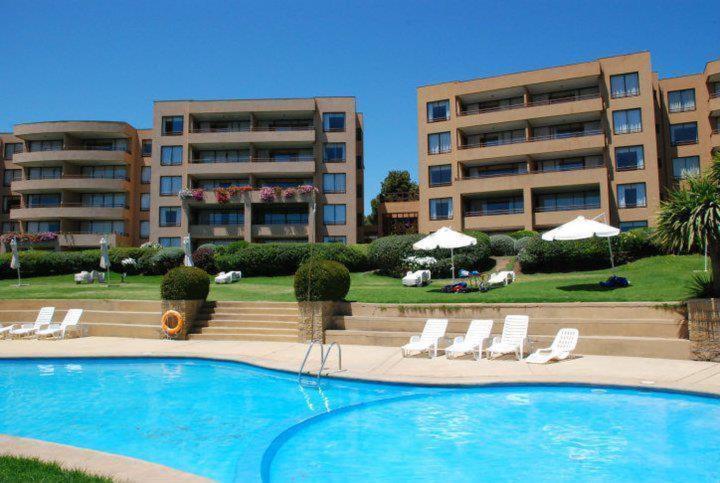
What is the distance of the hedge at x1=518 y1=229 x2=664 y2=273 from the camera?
86.1 ft

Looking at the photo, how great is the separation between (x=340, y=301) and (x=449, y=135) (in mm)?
32641

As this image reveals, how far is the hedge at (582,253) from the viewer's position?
26.2m

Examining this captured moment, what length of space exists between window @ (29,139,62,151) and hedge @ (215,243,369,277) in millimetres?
33399

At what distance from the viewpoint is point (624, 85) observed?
42844 mm

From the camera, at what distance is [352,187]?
50969 millimetres

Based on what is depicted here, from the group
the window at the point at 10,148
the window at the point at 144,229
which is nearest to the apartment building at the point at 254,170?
the window at the point at 144,229

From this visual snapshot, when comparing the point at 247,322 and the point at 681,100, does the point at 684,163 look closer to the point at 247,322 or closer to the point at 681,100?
the point at 681,100

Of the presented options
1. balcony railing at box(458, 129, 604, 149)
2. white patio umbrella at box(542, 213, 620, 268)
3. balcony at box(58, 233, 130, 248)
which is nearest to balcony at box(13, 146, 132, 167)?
balcony at box(58, 233, 130, 248)

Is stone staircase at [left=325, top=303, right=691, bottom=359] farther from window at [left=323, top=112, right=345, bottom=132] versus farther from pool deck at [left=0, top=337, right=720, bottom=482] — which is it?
window at [left=323, top=112, right=345, bottom=132]

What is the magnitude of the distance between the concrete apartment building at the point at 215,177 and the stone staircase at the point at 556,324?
1220 inches

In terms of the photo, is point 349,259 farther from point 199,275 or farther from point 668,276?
point 668,276

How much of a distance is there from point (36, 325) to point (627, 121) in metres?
42.0

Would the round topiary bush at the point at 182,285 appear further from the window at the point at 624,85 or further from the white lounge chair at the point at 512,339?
the window at the point at 624,85

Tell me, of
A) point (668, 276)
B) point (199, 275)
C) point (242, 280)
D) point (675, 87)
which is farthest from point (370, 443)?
point (675, 87)
